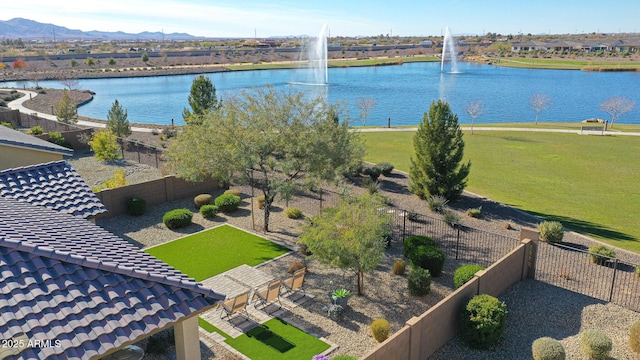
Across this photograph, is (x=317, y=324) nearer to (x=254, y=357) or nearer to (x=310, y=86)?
(x=254, y=357)

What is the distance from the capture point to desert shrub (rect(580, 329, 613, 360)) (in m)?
13.2

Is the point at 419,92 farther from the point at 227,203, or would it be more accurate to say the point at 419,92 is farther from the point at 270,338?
Answer: the point at 270,338

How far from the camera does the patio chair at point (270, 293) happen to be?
640 inches

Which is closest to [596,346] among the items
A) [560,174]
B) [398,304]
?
[398,304]

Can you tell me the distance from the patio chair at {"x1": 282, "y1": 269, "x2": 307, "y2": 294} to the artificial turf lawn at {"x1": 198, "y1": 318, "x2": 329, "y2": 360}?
1768 millimetres

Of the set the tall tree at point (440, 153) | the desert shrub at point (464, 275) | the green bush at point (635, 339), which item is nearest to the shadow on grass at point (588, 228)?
the tall tree at point (440, 153)

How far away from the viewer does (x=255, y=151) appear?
21719 millimetres

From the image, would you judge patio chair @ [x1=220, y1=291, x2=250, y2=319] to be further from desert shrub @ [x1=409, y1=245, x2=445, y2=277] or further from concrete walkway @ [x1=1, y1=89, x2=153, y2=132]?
concrete walkway @ [x1=1, y1=89, x2=153, y2=132]

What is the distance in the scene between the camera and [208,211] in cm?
2545

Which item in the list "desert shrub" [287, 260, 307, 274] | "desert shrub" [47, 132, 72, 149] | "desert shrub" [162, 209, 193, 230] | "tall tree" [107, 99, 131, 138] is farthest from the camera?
"tall tree" [107, 99, 131, 138]

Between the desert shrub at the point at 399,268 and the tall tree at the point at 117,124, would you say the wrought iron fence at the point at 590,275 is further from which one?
the tall tree at the point at 117,124

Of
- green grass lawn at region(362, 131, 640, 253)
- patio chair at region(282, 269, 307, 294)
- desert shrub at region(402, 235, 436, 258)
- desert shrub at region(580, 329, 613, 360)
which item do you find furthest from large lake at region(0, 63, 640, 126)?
desert shrub at region(580, 329, 613, 360)

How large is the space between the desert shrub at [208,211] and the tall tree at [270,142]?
313 cm

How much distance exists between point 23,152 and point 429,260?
58.9ft
